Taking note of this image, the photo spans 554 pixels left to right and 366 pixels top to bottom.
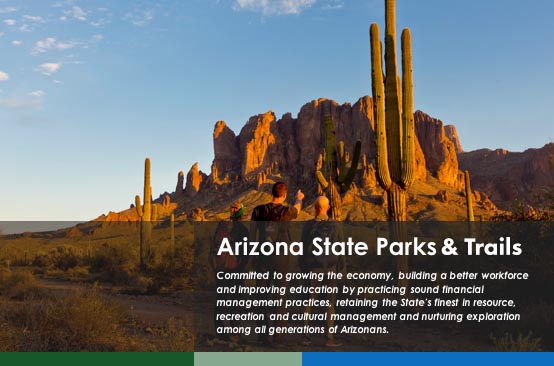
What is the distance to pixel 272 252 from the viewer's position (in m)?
6.50

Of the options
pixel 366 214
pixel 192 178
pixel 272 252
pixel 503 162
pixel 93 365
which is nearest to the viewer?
pixel 93 365

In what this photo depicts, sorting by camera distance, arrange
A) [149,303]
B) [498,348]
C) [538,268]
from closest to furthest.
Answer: [498,348], [538,268], [149,303]

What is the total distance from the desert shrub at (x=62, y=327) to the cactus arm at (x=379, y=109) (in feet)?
21.0

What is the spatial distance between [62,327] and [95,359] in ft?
6.58

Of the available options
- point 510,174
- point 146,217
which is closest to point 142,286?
point 146,217

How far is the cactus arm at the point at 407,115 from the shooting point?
11.0 metres

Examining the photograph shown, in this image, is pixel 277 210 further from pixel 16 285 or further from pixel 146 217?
pixel 146 217

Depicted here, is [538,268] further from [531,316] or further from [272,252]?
[272,252]

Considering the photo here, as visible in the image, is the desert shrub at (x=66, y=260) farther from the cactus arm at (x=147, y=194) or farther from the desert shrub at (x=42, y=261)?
the cactus arm at (x=147, y=194)

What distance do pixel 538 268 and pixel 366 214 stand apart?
59.3 meters

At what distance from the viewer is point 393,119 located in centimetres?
1130

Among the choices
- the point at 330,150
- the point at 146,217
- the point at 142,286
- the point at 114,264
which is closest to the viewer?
the point at 330,150

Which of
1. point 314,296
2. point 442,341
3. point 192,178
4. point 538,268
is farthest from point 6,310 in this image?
point 192,178

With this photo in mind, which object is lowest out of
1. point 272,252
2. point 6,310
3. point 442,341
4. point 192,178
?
point 442,341
